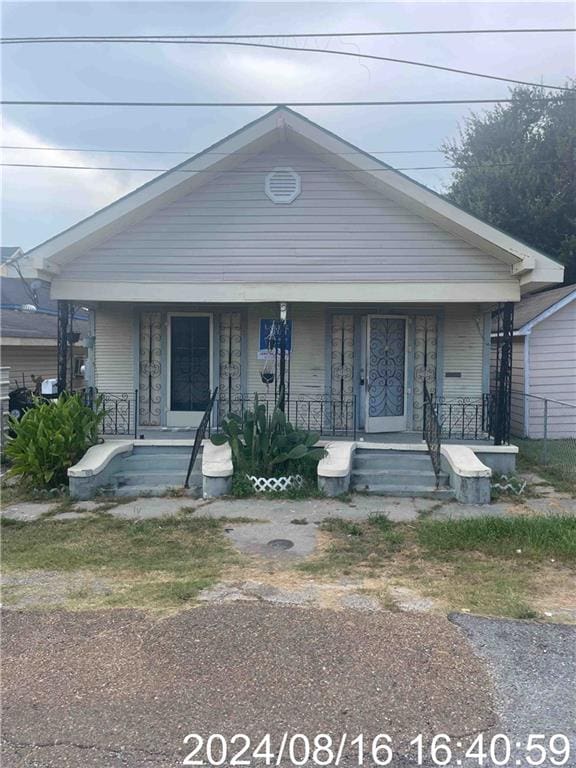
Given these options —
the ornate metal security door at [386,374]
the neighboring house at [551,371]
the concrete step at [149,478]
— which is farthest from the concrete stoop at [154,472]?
the neighboring house at [551,371]

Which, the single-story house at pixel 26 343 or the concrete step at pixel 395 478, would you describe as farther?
the single-story house at pixel 26 343

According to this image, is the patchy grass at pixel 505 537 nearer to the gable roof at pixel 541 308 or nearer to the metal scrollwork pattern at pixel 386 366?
the metal scrollwork pattern at pixel 386 366

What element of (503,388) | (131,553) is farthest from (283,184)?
(131,553)

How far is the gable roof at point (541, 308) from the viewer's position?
1316cm

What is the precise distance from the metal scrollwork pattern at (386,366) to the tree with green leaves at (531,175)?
1201 cm

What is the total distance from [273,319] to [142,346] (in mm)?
2549

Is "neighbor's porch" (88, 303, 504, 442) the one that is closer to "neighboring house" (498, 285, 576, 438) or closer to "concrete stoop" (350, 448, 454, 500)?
"concrete stoop" (350, 448, 454, 500)

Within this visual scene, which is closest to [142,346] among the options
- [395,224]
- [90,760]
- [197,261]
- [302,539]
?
[197,261]

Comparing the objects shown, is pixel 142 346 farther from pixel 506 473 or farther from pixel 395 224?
pixel 506 473

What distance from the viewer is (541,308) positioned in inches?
549

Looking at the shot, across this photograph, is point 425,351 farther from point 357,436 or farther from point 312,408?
point 312,408

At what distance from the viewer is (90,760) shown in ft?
8.91

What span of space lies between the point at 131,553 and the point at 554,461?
793 cm

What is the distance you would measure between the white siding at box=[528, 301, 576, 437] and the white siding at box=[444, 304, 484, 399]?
3635mm
